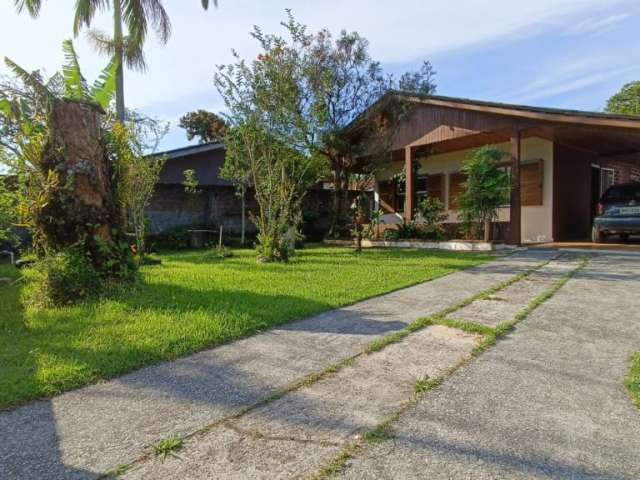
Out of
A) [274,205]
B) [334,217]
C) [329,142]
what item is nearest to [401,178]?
[334,217]

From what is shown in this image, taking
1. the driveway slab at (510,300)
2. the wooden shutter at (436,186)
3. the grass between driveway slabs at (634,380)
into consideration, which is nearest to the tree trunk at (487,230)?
the driveway slab at (510,300)

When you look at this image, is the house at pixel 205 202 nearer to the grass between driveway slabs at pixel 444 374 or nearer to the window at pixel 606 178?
the window at pixel 606 178

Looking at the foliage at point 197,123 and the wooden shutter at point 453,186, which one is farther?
the foliage at point 197,123

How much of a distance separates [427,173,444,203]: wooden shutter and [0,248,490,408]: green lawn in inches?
305

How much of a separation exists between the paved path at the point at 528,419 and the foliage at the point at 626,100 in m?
33.8

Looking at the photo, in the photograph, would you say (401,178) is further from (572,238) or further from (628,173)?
(628,173)

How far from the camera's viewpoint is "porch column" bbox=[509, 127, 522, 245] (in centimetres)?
1013

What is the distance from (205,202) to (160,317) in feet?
35.7

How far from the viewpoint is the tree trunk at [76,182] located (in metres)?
4.93

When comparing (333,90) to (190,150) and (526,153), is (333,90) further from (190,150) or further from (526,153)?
(190,150)

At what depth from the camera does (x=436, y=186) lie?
1492cm

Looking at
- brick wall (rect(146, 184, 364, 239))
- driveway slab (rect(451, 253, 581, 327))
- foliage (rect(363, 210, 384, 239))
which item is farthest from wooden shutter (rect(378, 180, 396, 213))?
driveway slab (rect(451, 253, 581, 327))

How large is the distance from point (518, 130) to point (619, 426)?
9323mm

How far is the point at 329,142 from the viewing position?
462 inches
